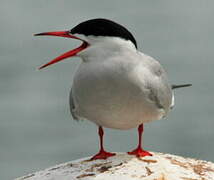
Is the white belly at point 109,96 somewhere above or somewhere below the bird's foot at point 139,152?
above

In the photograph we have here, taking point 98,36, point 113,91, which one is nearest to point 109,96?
point 113,91

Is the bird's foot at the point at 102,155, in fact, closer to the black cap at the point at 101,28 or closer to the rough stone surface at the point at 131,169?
the rough stone surface at the point at 131,169

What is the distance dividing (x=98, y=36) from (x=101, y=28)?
0.45 feet

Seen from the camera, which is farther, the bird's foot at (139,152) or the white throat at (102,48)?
the bird's foot at (139,152)

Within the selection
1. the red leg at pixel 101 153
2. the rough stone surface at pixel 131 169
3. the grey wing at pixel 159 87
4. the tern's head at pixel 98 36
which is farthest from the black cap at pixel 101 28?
the rough stone surface at pixel 131 169

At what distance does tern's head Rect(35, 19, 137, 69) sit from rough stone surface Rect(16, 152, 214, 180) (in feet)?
6.64

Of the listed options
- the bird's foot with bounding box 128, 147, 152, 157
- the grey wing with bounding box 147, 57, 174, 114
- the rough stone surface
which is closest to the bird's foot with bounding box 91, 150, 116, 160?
the rough stone surface

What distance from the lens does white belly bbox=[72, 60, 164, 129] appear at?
28.6 feet

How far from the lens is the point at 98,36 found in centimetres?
866

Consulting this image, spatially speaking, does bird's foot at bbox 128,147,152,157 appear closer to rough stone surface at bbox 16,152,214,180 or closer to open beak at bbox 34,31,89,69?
rough stone surface at bbox 16,152,214,180

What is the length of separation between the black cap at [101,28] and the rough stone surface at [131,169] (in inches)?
85.7

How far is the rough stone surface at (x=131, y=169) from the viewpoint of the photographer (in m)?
8.99

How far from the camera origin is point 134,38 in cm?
913

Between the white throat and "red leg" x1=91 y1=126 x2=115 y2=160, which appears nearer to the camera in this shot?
the white throat
